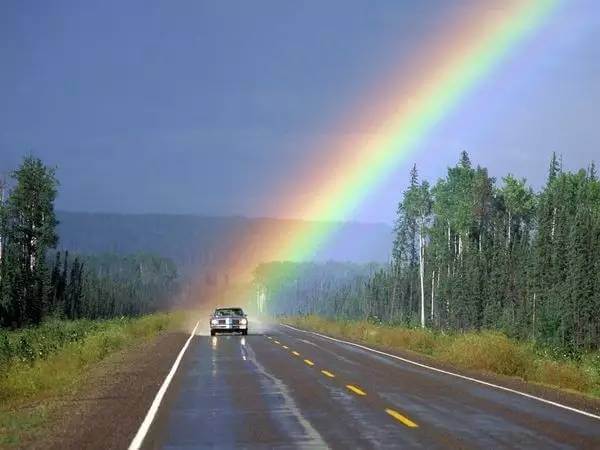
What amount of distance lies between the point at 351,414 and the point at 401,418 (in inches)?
37.2

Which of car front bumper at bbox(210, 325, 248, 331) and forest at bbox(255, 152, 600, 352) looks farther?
forest at bbox(255, 152, 600, 352)

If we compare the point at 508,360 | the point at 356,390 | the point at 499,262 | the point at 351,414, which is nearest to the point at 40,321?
the point at 499,262

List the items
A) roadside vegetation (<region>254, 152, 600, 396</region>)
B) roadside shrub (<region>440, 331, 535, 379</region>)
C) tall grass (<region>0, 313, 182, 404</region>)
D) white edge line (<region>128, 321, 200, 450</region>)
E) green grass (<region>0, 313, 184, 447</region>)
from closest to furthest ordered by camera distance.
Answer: white edge line (<region>128, 321, 200, 450</region>) < green grass (<region>0, 313, 184, 447</region>) < tall grass (<region>0, 313, 182, 404</region>) < roadside shrub (<region>440, 331, 535, 379</region>) < roadside vegetation (<region>254, 152, 600, 396</region>)

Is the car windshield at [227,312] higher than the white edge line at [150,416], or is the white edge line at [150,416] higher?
the car windshield at [227,312]

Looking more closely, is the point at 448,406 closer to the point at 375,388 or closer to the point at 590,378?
the point at 375,388

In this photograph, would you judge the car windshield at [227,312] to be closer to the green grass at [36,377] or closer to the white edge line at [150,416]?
the green grass at [36,377]

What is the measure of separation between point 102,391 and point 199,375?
197 inches

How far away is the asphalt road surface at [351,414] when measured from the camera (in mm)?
11281

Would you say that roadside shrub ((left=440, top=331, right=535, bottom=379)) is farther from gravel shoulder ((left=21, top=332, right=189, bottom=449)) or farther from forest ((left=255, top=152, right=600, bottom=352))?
forest ((left=255, top=152, right=600, bottom=352))

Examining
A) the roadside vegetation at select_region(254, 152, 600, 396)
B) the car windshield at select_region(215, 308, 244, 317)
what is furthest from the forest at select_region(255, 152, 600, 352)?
the car windshield at select_region(215, 308, 244, 317)

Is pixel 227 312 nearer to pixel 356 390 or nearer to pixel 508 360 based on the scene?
pixel 508 360

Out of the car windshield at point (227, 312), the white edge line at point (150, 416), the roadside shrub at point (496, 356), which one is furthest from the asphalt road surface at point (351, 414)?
the car windshield at point (227, 312)

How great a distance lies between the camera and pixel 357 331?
5197 centimetres

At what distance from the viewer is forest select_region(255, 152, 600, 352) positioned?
236ft
